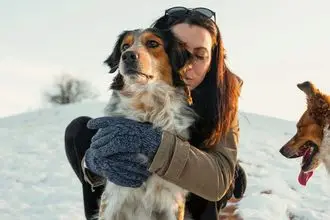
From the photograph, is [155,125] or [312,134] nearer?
[155,125]

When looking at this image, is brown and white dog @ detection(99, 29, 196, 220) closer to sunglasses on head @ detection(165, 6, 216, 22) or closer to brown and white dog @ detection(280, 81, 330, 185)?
sunglasses on head @ detection(165, 6, 216, 22)

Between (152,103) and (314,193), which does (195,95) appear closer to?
(152,103)

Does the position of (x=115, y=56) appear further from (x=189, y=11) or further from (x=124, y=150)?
(x=124, y=150)

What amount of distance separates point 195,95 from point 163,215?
1085 millimetres

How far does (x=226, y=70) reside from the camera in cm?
435

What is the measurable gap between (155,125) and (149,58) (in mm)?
525

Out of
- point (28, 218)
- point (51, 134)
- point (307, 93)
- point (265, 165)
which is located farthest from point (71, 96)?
point (307, 93)

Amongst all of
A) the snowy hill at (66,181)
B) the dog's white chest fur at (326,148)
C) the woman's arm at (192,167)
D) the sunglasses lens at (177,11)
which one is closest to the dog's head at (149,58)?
the sunglasses lens at (177,11)

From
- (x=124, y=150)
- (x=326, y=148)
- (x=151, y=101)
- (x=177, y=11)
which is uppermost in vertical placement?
(x=177, y=11)

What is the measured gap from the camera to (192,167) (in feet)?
11.5

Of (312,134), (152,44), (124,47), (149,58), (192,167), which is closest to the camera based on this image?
(192,167)

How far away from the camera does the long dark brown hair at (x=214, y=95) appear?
402 cm

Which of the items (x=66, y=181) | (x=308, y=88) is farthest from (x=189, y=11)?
(x=66, y=181)

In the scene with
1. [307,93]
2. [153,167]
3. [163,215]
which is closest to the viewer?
[153,167]
